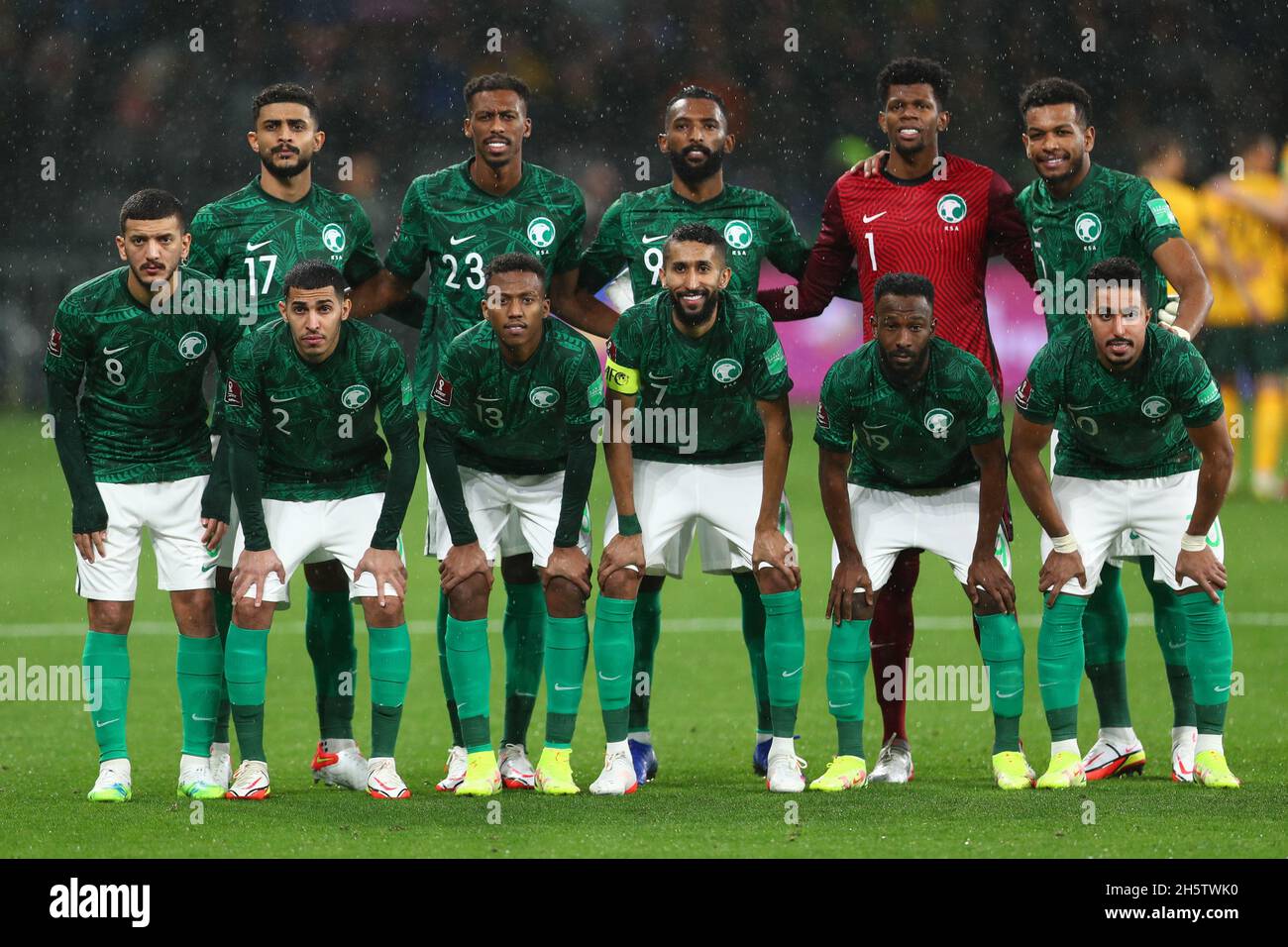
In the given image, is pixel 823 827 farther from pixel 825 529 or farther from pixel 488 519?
pixel 825 529

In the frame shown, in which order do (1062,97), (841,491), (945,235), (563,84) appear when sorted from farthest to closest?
(563,84)
(945,235)
(1062,97)
(841,491)

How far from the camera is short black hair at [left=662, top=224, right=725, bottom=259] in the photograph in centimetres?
558

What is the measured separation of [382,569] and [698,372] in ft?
3.69

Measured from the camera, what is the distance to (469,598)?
18.6ft

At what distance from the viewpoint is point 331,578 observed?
6.07 meters

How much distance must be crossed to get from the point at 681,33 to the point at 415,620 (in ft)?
30.6

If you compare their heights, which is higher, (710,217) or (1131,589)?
(710,217)

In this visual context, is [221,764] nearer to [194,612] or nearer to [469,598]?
[194,612]

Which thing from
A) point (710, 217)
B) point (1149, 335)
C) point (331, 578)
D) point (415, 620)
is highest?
point (710, 217)

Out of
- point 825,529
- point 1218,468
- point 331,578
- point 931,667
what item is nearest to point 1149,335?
point 1218,468

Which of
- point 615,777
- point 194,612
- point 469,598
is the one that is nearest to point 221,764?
point 194,612

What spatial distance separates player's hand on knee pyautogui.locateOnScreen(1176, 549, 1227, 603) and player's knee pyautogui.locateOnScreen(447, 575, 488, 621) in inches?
83.4

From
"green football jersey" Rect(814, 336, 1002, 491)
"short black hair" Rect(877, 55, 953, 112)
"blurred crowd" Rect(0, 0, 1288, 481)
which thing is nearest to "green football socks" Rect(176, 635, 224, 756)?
"green football jersey" Rect(814, 336, 1002, 491)

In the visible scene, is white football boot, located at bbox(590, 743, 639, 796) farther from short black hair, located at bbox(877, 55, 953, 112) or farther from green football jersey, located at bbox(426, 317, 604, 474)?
short black hair, located at bbox(877, 55, 953, 112)
